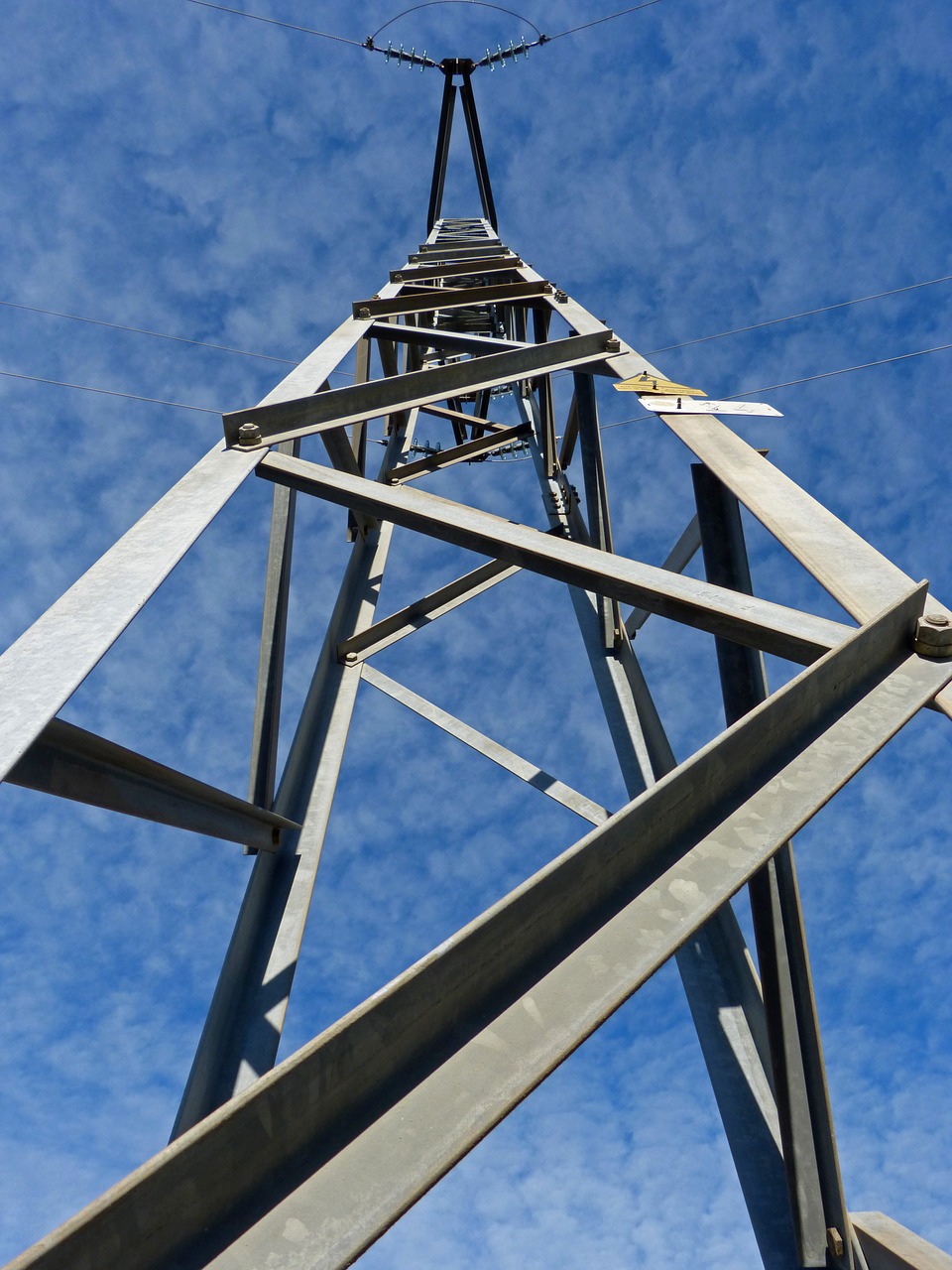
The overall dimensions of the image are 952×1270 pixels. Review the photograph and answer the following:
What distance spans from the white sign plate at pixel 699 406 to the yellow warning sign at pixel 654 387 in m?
0.06

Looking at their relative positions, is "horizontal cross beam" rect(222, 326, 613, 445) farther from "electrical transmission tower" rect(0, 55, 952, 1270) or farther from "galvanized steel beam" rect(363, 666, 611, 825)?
"galvanized steel beam" rect(363, 666, 611, 825)

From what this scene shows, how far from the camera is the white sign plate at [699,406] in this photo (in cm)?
416

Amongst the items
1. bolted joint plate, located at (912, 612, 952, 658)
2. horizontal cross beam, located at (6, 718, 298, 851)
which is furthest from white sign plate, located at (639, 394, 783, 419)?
horizontal cross beam, located at (6, 718, 298, 851)

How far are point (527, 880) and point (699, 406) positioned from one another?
3.19 meters

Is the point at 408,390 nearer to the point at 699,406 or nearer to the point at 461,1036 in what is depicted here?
the point at 699,406

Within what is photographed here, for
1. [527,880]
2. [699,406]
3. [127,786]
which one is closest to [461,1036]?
[527,880]

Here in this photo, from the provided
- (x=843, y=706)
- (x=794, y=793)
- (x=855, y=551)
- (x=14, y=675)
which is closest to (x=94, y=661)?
(x=14, y=675)

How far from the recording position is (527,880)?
5.74 feet

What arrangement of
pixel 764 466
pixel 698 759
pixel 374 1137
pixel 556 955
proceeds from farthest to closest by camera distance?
pixel 764 466 < pixel 698 759 < pixel 556 955 < pixel 374 1137

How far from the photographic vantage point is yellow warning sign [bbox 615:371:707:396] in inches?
183

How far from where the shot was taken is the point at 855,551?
3.08 m

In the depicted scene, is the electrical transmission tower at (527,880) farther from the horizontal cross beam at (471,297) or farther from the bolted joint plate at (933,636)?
the horizontal cross beam at (471,297)

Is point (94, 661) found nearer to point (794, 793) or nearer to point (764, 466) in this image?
point (794, 793)

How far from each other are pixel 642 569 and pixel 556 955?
1750mm
